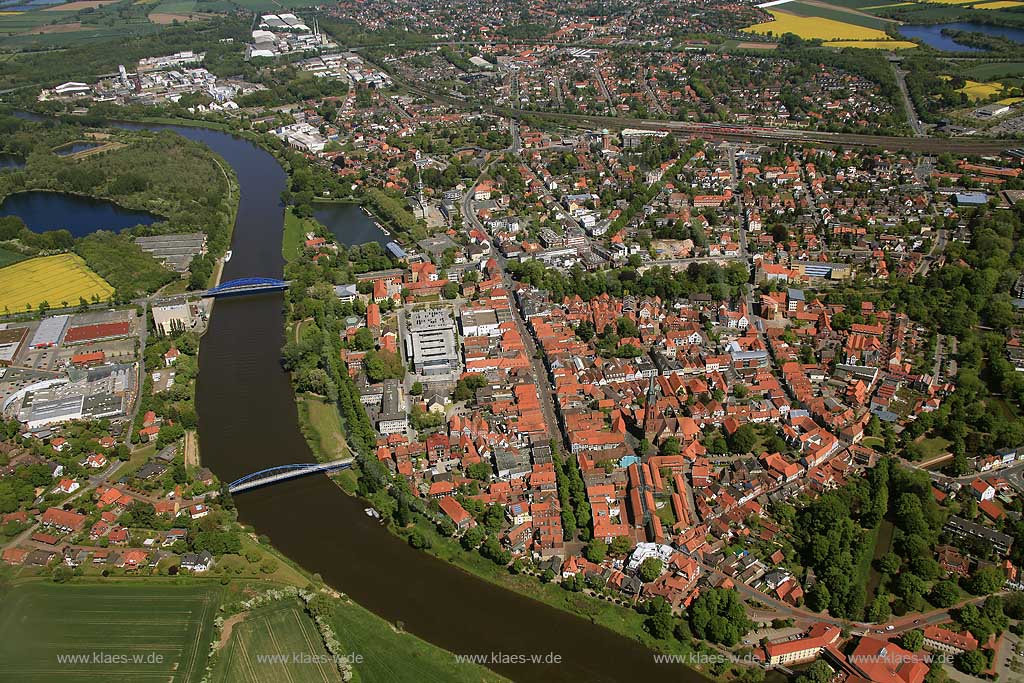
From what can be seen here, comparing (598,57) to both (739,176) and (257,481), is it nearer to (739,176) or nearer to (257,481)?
(739,176)

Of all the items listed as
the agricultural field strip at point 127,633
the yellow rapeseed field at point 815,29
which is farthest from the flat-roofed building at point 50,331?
the yellow rapeseed field at point 815,29

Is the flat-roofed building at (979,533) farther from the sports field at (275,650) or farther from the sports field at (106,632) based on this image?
the sports field at (106,632)

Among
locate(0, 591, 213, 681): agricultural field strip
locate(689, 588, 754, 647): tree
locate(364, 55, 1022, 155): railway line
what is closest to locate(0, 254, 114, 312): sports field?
locate(0, 591, 213, 681): agricultural field strip

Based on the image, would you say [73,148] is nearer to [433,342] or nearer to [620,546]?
[433,342]

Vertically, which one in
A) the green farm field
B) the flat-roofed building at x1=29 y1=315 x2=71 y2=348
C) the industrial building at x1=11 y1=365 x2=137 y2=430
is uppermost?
the green farm field

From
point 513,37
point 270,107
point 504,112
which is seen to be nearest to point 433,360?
point 504,112

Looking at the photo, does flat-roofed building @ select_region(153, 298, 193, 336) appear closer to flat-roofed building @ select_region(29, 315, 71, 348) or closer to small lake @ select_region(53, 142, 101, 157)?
flat-roofed building @ select_region(29, 315, 71, 348)

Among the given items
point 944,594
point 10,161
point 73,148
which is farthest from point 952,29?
point 10,161
